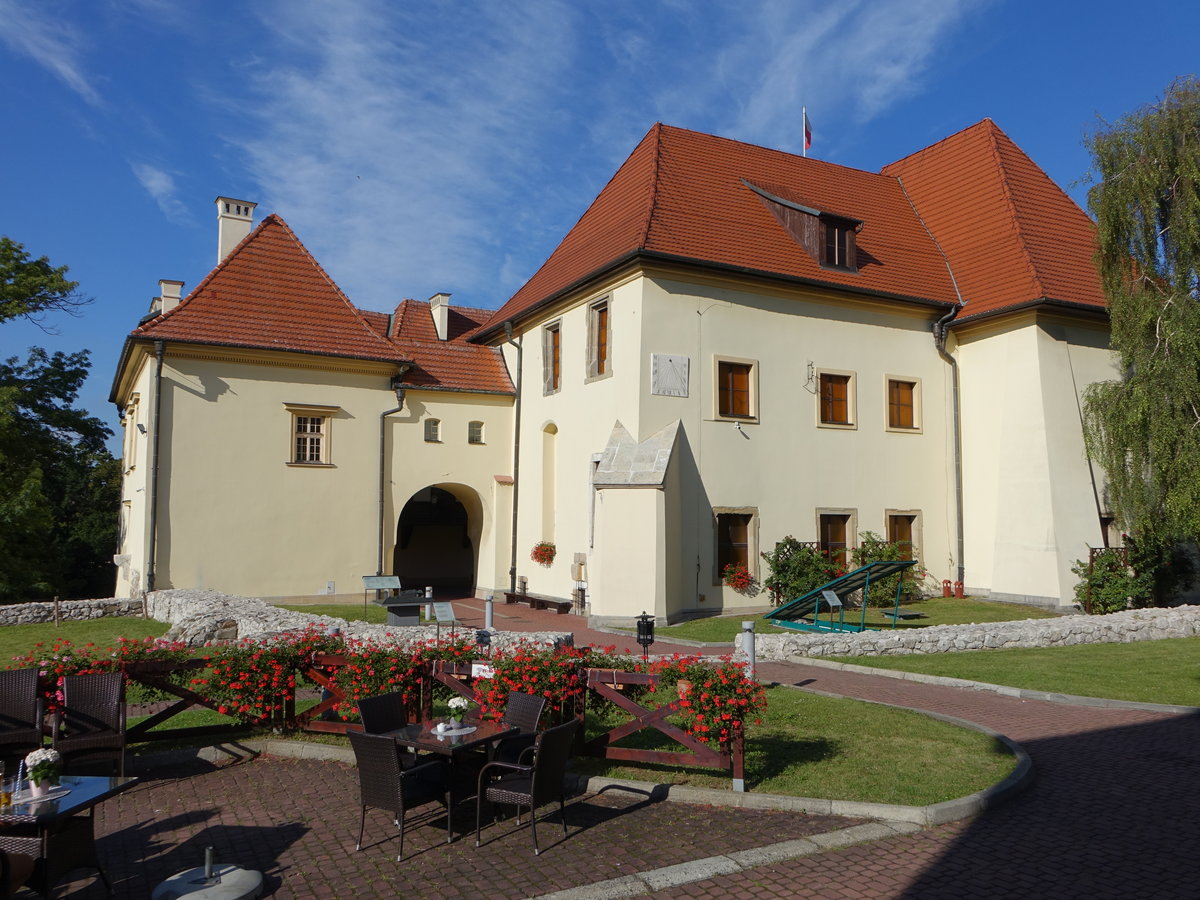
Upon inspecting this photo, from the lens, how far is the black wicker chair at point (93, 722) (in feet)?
25.1

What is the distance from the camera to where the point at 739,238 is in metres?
21.5

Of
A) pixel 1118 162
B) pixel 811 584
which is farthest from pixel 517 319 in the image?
pixel 1118 162

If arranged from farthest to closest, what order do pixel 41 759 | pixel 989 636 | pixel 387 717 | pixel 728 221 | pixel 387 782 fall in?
pixel 728 221 → pixel 989 636 → pixel 387 717 → pixel 387 782 → pixel 41 759

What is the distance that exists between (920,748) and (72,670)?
7980mm

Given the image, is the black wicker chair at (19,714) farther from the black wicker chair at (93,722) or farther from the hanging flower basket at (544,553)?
the hanging flower basket at (544,553)

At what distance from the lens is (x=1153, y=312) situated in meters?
19.5

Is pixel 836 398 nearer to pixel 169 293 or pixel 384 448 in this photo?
pixel 384 448

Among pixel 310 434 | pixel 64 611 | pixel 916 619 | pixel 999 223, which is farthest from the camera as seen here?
pixel 999 223

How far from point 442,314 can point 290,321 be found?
5.59 metres

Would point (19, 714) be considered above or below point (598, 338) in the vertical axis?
below

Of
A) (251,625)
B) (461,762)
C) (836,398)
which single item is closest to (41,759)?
(461,762)

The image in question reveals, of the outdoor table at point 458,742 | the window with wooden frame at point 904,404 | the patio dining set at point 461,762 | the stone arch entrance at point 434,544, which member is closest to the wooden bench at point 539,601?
the stone arch entrance at point 434,544

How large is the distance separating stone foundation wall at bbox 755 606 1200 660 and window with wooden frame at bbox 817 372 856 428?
731cm

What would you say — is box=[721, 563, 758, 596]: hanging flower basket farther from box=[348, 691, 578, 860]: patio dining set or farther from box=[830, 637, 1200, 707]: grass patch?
box=[348, 691, 578, 860]: patio dining set
